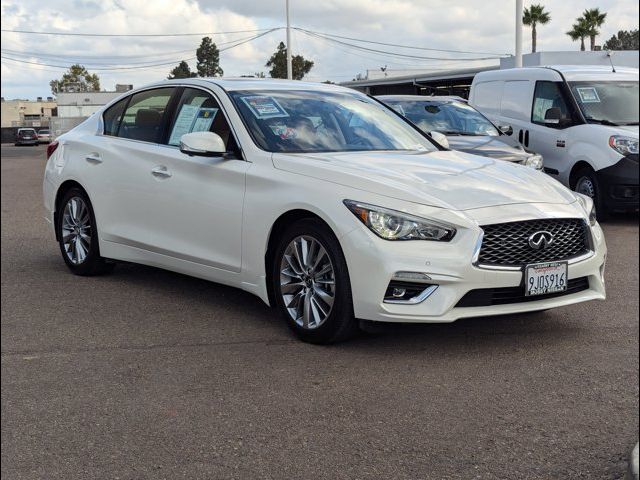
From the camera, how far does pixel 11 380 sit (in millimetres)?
4098

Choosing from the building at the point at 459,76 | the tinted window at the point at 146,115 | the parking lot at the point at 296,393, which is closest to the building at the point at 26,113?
the building at the point at 459,76

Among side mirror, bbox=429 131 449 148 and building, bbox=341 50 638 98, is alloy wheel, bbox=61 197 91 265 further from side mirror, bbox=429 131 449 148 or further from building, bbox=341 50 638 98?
building, bbox=341 50 638 98

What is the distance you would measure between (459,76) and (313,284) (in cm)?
2861

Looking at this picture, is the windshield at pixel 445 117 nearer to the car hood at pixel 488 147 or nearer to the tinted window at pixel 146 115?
the car hood at pixel 488 147

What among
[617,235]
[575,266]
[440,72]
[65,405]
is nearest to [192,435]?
[65,405]

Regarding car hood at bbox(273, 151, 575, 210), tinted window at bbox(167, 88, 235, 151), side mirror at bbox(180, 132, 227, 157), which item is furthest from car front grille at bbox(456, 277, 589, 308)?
tinted window at bbox(167, 88, 235, 151)

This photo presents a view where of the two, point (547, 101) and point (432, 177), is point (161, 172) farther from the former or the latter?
point (547, 101)

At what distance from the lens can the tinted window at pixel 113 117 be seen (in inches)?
269

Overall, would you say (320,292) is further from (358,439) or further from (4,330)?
(4,330)

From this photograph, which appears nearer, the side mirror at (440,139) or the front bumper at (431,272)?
the front bumper at (431,272)

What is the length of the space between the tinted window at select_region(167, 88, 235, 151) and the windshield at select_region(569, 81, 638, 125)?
5.73 meters

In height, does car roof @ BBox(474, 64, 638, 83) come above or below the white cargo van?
above

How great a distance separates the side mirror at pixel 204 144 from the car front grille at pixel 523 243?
182 cm

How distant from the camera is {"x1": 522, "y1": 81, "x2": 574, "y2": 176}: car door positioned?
35.4ft
